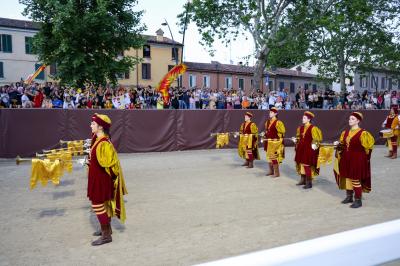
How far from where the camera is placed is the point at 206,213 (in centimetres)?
759

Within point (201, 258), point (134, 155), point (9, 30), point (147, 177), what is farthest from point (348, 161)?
point (9, 30)

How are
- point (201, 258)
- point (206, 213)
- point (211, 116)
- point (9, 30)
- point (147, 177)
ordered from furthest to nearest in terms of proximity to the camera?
1. point (9, 30)
2. point (211, 116)
3. point (147, 177)
4. point (206, 213)
5. point (201, 258)

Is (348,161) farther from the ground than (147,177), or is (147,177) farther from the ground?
(348,161)

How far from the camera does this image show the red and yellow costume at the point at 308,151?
9.80 metres

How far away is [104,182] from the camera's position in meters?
5.92

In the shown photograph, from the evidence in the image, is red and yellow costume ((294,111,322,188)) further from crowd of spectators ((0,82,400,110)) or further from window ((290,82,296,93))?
window ((290,82,296,93))

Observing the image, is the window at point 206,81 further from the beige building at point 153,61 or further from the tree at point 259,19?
the tree at point 259,19

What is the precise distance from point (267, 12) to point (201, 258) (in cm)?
2447

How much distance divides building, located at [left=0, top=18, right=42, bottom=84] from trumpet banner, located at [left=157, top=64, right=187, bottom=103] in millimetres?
27634

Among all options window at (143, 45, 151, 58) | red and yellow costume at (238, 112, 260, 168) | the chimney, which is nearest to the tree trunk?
red and yellow costume at (238, 112, 260, 168)

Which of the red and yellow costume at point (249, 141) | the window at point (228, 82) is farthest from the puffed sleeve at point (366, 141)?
the window at point (228, 82)

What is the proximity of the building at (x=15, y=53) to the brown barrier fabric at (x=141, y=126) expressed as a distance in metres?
31.1

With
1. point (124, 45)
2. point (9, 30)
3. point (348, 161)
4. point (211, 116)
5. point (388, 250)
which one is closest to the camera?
point (388, 250)

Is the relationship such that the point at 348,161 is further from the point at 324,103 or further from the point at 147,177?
the point at 324,103
